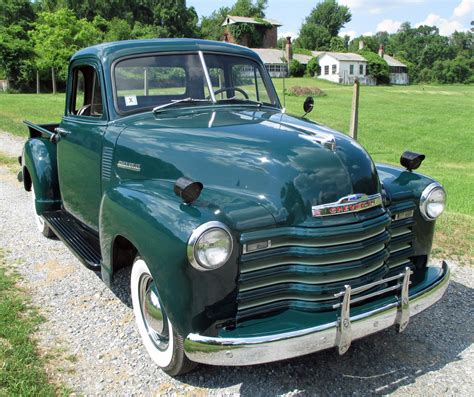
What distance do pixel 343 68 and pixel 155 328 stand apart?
218ft

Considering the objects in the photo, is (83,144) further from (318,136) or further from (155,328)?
(318,136)

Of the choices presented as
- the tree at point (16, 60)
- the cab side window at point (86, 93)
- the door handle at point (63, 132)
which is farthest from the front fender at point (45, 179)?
the tree at point (16, 60)

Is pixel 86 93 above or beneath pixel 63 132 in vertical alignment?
above

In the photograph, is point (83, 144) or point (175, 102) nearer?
point (175, 102)

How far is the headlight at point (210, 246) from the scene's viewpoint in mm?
2502

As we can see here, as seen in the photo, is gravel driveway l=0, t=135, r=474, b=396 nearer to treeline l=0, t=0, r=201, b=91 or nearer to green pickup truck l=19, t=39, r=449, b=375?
green pickup truck l=19, t=39, r=449, b=375

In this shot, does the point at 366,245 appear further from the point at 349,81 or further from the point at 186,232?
the point at 349,81

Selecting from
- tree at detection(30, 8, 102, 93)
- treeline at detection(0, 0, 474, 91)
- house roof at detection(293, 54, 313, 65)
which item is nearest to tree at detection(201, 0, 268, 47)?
treeline at detection(0, 0, 474, 91)

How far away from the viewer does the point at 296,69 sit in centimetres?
6506

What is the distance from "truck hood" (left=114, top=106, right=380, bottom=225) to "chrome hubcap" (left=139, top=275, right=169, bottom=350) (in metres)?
0.71

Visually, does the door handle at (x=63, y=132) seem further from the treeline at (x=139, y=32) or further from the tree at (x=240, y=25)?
the tree at (x=240, y=25)

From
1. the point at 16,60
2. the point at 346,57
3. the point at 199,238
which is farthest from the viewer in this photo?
the point at 346,57

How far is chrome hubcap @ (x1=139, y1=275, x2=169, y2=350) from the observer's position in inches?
Result: 117

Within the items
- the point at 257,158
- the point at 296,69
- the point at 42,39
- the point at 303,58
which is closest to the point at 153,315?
the point at 257,158
